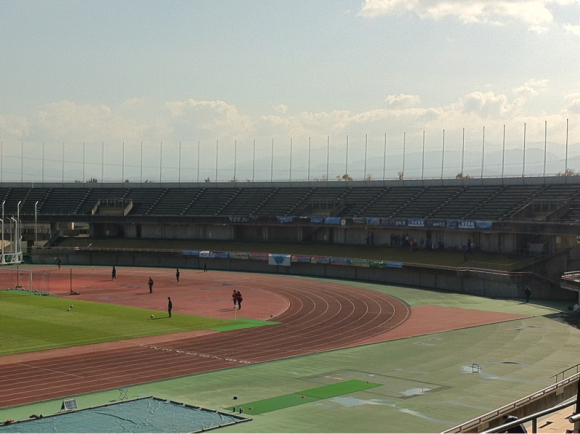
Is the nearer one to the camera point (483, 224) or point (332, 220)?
point (483, 224)

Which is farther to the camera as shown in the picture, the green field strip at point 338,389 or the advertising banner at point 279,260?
the advertising banner at point 279,260

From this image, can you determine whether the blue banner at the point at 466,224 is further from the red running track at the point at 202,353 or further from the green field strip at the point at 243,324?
the green field strip at the point at 243,324

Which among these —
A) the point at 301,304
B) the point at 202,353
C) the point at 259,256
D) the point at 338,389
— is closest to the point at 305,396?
the point at 338,389

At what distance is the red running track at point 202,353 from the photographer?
25.7 meters

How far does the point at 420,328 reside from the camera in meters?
38.6

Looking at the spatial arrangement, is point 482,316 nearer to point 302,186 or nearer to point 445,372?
point 445,372

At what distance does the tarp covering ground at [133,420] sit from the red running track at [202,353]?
9.47ft

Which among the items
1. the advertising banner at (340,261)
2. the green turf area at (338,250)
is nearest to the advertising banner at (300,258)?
the green turf area at (338,250)

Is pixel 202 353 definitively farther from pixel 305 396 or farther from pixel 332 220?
pixel 332 220

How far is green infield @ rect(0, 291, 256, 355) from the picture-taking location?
3369 cm

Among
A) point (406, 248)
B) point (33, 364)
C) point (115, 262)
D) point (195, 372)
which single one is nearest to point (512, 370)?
point (195, 372)

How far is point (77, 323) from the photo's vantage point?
127 ft

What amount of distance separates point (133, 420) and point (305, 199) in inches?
2494

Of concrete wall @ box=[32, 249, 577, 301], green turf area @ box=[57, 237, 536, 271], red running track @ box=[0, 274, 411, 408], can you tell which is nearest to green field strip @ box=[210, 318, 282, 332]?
red running track @ box=[0, 274, 411, 408]
